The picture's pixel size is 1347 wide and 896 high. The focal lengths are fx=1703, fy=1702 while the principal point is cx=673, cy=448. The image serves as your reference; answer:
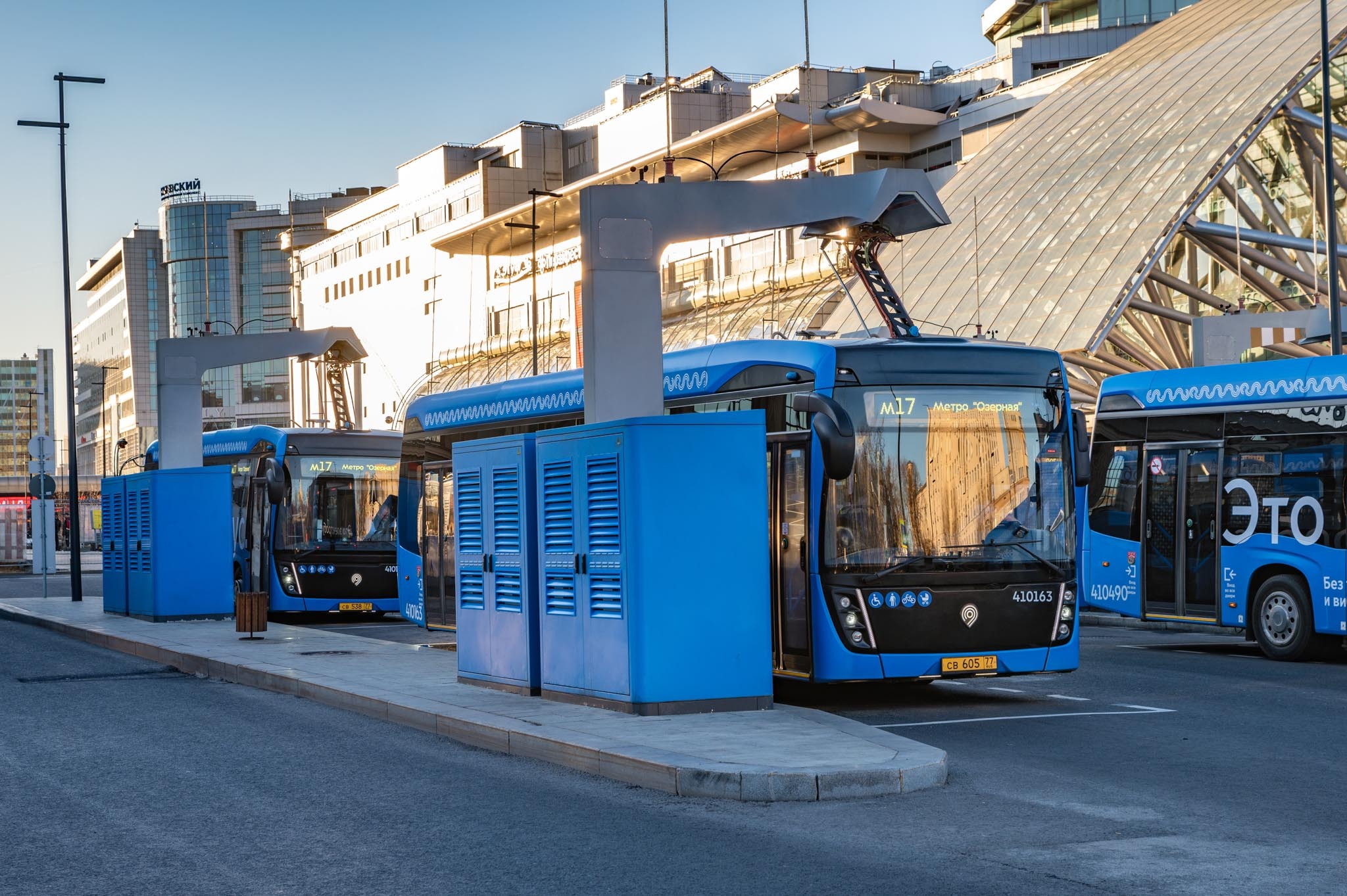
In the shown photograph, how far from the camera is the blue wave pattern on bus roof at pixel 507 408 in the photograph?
59.4ft

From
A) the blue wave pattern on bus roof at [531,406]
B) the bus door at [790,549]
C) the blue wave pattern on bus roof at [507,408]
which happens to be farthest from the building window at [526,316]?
the bus door at [790,549]

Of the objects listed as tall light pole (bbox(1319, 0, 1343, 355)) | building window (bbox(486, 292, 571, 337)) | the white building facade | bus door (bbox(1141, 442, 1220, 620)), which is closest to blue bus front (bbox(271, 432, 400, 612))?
bus door (bbox(1141, 442, 1220, 620))

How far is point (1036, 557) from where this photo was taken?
13.4 m

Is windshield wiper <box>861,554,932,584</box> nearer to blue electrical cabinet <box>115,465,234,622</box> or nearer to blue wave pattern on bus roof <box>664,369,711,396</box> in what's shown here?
blue wave pattern on bus roof <box>664,369,711,396</box>

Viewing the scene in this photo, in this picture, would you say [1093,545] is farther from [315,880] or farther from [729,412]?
[315,880]

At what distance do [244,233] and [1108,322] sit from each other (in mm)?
145230

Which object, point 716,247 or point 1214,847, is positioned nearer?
point 1214,847

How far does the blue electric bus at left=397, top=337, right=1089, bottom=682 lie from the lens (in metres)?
13.1

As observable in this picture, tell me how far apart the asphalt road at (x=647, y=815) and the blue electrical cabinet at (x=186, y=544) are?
39.4 feet

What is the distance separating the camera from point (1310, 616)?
17.1 m

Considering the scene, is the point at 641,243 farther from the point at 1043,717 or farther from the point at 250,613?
the point at 250,613

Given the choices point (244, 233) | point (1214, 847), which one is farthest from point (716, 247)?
point (244, 233)

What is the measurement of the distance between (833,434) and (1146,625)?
14.0 meters

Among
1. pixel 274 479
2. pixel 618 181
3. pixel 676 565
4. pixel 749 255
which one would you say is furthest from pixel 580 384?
pixel 618 181
